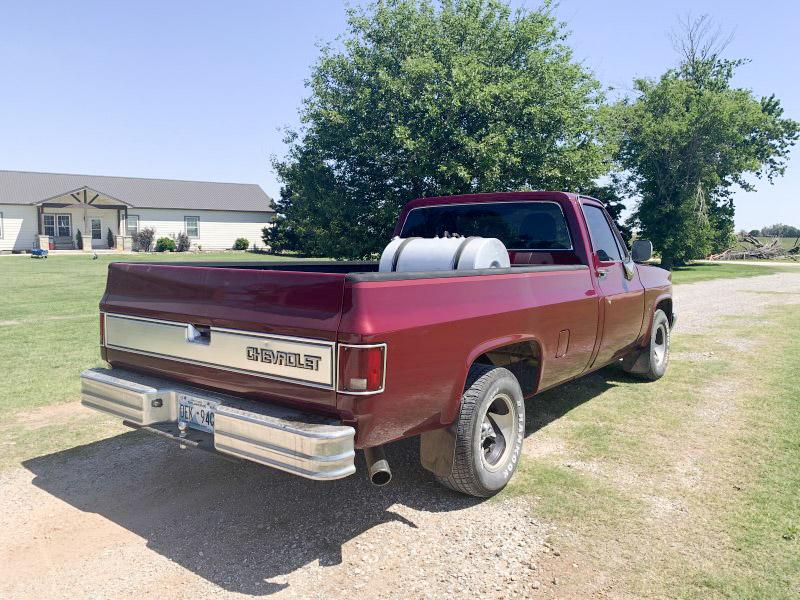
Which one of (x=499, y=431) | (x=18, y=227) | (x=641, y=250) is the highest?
(x=18, y=227)

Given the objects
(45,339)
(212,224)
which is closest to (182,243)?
(212,224)

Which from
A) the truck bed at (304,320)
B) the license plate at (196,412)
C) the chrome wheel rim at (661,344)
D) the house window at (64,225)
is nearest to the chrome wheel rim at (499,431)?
the truck bed at (304,320)

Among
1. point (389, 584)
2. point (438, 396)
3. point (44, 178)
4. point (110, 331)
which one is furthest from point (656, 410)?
point (44, 178)

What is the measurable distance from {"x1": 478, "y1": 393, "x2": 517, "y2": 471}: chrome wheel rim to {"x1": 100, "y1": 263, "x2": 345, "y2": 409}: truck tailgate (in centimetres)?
147

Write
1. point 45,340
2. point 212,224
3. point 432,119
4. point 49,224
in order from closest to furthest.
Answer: point 45,340, point 432,119, point 49,224, point 212,224

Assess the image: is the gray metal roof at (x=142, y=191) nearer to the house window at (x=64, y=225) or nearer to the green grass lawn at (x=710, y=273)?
the house window at (x=64, y=225)

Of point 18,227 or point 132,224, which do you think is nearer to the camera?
point 18,227

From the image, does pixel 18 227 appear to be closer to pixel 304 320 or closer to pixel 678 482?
pixel 304 320

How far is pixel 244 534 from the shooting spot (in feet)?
11.7

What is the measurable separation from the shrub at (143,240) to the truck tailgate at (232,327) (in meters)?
41.5

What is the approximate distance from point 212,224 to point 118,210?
666cm

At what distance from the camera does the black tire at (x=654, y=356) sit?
711cm

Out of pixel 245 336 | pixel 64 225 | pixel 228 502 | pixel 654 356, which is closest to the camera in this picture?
pixel 245 336

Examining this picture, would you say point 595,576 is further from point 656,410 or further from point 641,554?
point 656,410
